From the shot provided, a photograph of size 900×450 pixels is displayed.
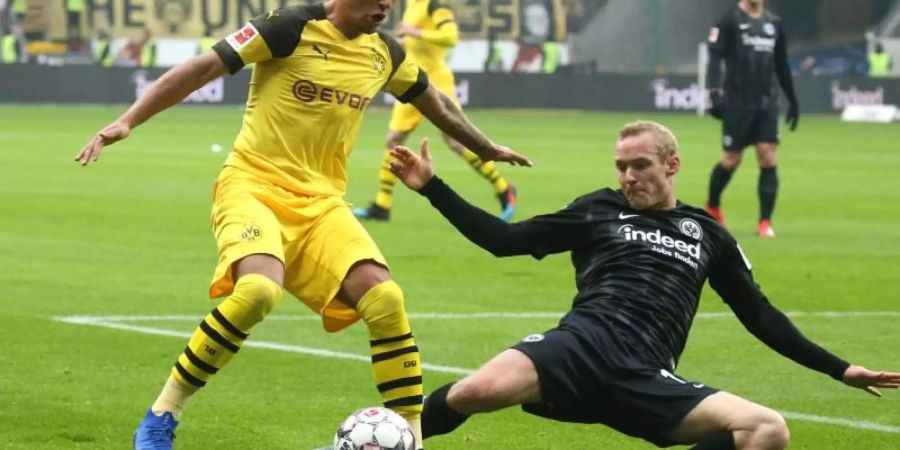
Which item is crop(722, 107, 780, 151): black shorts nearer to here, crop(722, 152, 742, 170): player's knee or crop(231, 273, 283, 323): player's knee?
crop(722, 152, 742, 170): player's knee

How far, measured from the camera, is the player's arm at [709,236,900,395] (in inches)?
269

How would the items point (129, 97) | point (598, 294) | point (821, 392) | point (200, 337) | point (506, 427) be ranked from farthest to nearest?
point (129, 97)
point (821, 392)
point (506, 427)
point (200, 337)
point (598, 294)

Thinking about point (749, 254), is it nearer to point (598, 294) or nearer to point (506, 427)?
point (506, 427)

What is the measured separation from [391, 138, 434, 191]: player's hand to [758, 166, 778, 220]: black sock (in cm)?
1061

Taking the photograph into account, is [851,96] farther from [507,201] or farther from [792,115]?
[507,201]

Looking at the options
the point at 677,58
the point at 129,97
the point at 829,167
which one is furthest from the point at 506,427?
the point at 677,58

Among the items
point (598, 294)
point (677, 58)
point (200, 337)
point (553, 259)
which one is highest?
point (598, 294)

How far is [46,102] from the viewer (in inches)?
1729

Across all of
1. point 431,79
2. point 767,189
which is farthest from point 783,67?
point 431,79

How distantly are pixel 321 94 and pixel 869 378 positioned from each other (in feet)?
8.41

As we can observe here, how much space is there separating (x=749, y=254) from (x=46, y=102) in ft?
101

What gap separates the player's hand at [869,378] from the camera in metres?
6.66

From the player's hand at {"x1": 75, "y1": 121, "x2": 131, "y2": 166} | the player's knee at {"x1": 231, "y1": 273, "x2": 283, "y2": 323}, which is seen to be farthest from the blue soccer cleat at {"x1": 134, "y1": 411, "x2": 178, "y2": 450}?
the player's hand at {"x1": 75, "y1": 121, "x2": 131, "y2": 166}

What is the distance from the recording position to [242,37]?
764 cm
